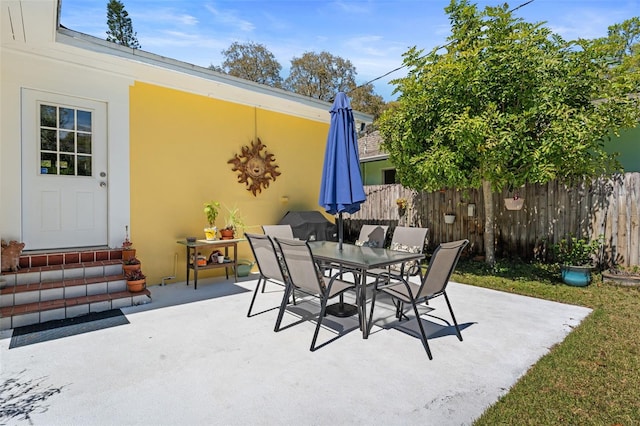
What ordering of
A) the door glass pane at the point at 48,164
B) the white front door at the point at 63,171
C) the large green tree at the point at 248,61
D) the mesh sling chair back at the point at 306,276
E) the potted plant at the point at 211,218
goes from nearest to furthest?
the mesh sling chair back at the point at 306,276, the white front door at the point at 63,171, the door glass pane at the point at 48,164, the potted plant at the point at 211,218, the large green tree at the point at 248,61

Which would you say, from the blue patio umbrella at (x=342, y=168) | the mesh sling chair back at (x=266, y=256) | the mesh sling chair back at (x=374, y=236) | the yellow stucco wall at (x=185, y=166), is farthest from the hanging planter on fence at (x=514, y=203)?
the mesh sling chair back at (x=266, y=256)

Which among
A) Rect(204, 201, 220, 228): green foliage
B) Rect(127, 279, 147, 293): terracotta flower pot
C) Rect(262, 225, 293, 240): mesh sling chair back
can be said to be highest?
Rect(204, 201, 220, 228): green foliage

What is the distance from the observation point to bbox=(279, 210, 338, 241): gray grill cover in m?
6.86

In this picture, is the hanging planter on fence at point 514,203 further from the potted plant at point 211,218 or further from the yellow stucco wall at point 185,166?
the potted plant at point 211,218

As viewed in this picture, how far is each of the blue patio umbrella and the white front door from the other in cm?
334

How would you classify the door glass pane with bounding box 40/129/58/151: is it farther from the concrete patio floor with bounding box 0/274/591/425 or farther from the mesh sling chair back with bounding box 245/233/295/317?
the mesh sling chair back with bounding box 245/233/295/317

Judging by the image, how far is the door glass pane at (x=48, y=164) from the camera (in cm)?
454

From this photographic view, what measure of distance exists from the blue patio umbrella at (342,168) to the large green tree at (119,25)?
19516mm

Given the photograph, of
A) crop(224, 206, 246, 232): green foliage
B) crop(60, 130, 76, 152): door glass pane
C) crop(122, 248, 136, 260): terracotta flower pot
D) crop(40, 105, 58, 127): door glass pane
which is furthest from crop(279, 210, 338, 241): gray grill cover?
crop(40, 105, 58, 127): door glass pane

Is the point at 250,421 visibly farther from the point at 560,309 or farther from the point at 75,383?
the point at 560,309

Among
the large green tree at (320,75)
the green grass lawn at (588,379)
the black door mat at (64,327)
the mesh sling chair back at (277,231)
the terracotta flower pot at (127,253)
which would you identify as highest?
the large green tree at (320,75)

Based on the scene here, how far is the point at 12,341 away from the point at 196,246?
2.31 m

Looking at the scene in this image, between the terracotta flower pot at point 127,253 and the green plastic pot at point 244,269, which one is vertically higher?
the terracotta flower pot at point 127,253

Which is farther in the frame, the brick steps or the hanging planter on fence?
the hanging planter on fence
